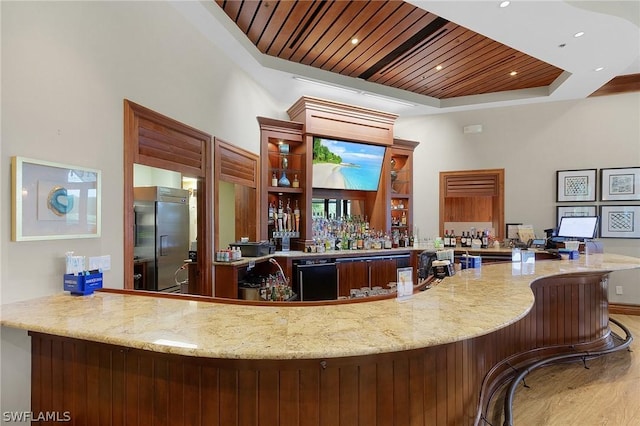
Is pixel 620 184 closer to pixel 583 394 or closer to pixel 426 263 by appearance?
pixel 583 394

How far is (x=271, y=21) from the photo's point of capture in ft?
11.2

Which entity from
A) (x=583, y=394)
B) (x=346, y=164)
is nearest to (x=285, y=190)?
(x=346, y=164)

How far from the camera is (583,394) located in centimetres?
270

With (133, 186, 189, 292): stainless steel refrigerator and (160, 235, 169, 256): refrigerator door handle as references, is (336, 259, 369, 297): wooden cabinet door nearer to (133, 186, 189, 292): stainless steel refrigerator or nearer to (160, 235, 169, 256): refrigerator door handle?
(133, 186, 189, 292): stainless steel refrigerator

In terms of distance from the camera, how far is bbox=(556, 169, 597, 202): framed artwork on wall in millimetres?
5105

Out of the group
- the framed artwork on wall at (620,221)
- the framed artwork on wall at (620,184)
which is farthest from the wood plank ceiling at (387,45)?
the framed artwork on wall at (620,221)

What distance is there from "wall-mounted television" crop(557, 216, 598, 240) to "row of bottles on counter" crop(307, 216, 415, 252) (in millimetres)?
2242

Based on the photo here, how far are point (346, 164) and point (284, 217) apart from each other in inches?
53.8

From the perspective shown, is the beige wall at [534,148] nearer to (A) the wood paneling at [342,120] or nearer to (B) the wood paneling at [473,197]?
(B) the wood paneling at [473,197]

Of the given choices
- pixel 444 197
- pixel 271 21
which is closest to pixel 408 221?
pixel 444 197

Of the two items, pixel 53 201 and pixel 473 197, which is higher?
pixel 473 197

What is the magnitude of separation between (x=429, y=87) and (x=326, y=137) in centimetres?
199

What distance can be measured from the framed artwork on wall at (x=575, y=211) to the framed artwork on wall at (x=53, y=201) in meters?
6.32

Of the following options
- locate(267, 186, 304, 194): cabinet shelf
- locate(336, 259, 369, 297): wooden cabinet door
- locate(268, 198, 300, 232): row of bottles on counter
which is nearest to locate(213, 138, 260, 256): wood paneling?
locate(267, 186, 304, 194): cabinet shelf
